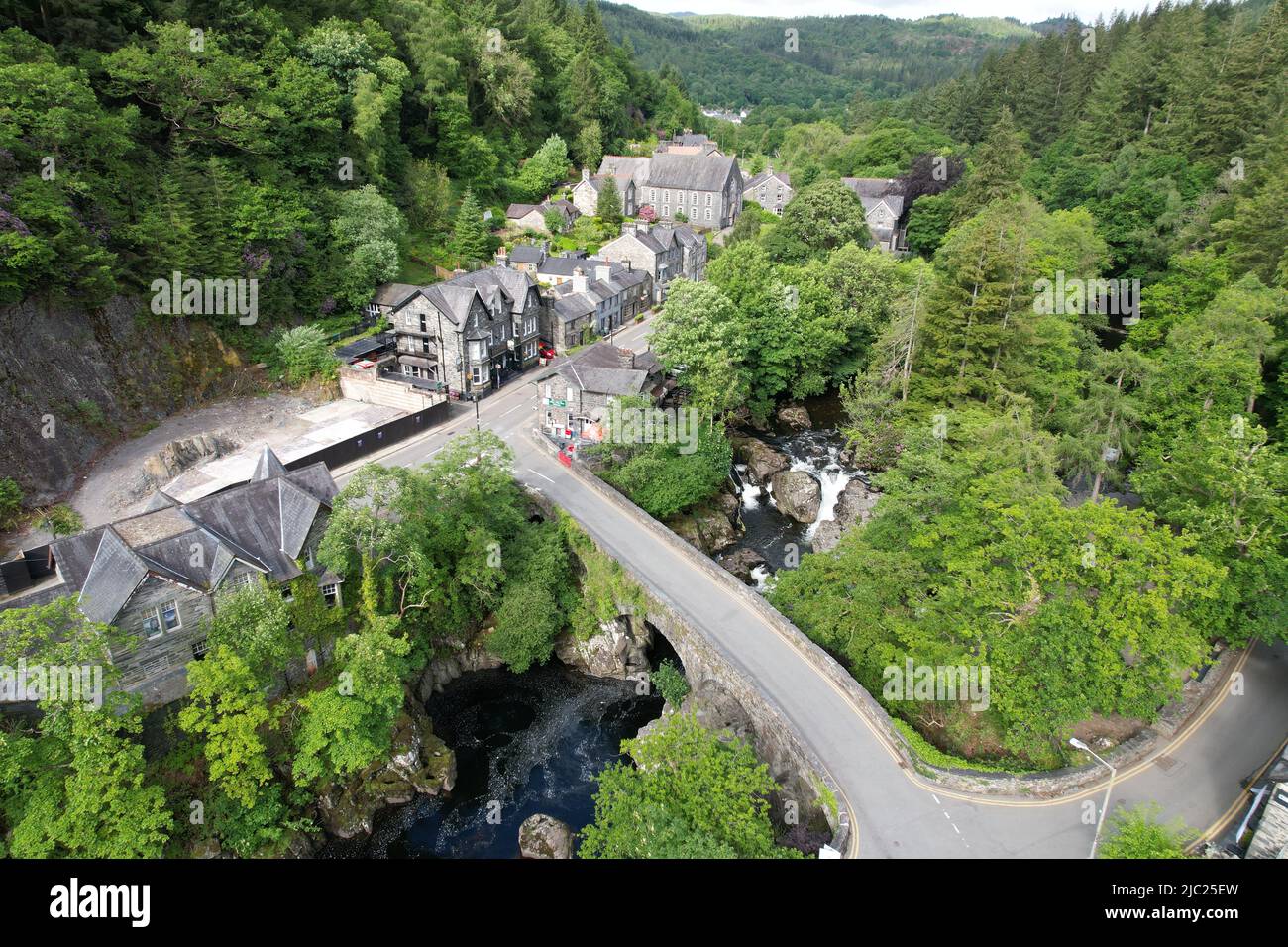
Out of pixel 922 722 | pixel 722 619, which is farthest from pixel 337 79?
pixel 922 722

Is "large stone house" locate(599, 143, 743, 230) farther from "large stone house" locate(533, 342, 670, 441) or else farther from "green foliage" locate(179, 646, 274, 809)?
"green foliage" locate(179, 646, 274, 809)

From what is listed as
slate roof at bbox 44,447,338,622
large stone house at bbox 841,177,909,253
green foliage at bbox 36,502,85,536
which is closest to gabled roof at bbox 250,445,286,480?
slate roof at bbox 44,447,338,622

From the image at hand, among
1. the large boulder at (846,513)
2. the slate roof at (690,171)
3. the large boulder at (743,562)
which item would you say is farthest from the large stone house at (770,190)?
the large boulder at (743,562)

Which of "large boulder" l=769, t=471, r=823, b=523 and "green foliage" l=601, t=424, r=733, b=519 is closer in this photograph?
"green foliage" l=601, t=424, r=733, b=519

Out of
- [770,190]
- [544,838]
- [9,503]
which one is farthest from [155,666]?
[770,190]

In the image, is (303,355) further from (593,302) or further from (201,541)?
(201,541)

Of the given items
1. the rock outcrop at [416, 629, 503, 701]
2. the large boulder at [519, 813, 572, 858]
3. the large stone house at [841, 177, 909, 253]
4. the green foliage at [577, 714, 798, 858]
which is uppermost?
the large stone house at [841, 177, 909, 253]

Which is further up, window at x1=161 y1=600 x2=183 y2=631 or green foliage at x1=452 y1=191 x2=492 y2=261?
green foliage at x1=452 y1=191 x2=492 y2=261
